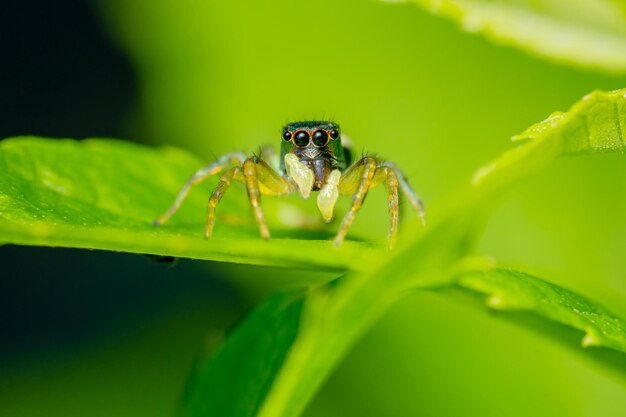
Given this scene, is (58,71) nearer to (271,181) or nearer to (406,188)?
(271,181)

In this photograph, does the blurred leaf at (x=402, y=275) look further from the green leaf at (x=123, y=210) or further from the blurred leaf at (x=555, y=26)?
the blurred leaf at (x=555, y=26)

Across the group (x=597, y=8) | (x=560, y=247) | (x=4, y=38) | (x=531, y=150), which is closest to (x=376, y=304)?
(x=531, y=150)

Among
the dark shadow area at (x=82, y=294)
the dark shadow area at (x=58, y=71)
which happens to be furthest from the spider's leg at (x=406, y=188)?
the dark shadow area at (x=58, y=71)

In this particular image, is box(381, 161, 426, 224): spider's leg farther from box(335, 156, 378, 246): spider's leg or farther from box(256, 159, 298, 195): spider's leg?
box(256, 159, 298, 195): spider's leg

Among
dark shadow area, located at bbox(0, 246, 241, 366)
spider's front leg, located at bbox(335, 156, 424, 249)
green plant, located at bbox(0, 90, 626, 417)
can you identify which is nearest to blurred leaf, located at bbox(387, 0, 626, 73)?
spider's front leg, located at bbox(335, 156, 424, 249)

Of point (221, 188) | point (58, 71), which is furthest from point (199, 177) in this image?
point (58, 71)

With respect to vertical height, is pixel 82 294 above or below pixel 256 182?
below

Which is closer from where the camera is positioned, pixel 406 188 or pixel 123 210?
pixel 123 210

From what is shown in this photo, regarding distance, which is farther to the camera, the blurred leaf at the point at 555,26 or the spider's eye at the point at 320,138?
the spider's eye at the point at 320,138
